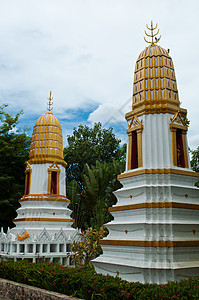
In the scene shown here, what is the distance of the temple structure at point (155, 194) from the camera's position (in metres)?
9.50

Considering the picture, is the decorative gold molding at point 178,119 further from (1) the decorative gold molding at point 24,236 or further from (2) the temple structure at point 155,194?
(1) the decorative gold molding at point 24,236

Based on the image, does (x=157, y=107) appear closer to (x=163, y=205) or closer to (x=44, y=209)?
(x=163, y=205)

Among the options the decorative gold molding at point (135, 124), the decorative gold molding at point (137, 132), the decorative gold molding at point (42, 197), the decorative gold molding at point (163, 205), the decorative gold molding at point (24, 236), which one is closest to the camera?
the decorative gold molding at point (163, 205)

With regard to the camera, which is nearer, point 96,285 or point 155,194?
point 96,285

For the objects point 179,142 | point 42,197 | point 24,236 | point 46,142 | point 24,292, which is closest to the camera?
point 24,292

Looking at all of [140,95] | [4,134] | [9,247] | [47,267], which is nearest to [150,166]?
[140,95]

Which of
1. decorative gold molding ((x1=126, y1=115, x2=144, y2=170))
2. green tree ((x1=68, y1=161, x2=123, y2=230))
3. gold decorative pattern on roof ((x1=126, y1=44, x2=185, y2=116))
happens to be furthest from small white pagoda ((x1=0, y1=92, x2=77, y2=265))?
gold decorative pattern on roof ((x1=126, y1=44, x2=185, y2=116))

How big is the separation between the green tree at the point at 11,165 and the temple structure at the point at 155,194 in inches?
642

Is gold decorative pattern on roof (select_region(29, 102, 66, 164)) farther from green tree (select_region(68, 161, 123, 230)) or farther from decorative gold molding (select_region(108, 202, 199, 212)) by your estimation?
decorative gold molding (select_region(108, 202, 199, 212))

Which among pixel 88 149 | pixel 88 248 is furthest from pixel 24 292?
pixel 88 149

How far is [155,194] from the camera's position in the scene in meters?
10.6

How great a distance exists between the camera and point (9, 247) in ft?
53.0

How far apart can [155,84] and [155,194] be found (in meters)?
4.72

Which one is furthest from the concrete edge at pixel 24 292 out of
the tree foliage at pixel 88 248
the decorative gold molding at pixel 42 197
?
the decorative gold molding at pixel 42 197
